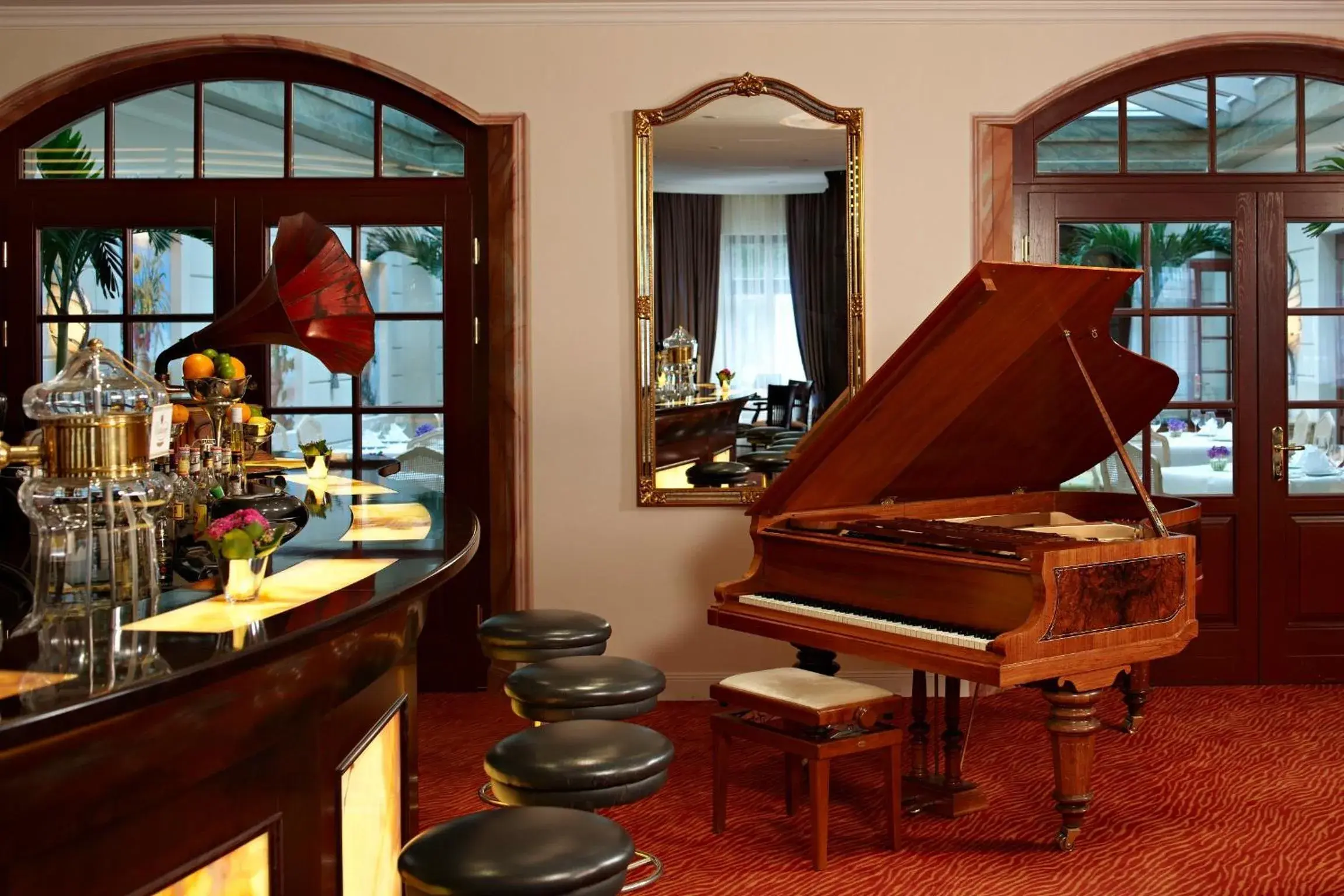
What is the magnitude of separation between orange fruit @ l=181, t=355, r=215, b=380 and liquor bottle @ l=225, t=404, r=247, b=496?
162 mm

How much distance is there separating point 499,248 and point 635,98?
82cm

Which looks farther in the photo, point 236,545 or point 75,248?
point 75,248

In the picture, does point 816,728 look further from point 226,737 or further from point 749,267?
point 749,267

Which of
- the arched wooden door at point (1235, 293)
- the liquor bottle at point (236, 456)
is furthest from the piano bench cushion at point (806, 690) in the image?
the arched wooden door at point (1235, 293)

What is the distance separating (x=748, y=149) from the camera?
5.26 meters

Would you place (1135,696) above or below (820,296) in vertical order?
below

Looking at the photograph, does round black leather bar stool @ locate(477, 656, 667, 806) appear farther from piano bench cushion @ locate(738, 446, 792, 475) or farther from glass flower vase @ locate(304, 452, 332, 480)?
piano bench cushion @ locate(738, 446, 792, 475)

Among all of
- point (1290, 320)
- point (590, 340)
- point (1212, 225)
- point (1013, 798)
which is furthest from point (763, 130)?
point (1013, 798)

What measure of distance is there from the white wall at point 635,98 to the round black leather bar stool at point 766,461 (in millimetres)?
444

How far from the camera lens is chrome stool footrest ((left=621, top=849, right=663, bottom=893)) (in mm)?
3268

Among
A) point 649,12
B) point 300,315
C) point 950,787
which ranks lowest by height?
point 950,787

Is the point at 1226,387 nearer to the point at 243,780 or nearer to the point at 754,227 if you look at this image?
the point at 754,227

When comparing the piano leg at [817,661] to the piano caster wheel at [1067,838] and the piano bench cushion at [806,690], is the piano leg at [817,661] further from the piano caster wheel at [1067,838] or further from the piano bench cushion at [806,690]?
the piano caster wheel at [1067,838]

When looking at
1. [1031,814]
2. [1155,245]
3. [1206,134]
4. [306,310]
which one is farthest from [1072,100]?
[306,310]
